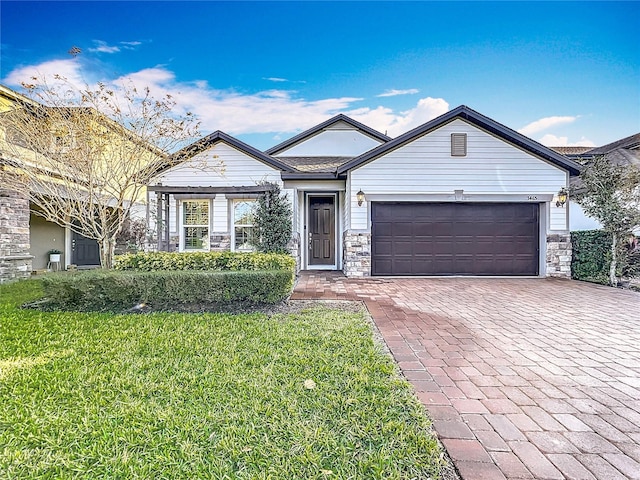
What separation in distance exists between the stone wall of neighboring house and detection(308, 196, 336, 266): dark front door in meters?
8.98

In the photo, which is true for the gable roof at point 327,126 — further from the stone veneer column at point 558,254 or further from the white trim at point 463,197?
the stone veneer column at point 558,254

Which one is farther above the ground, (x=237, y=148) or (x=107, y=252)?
(x=237, y=148)

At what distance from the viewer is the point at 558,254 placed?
10.2m

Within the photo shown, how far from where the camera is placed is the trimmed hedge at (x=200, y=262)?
6770 mm

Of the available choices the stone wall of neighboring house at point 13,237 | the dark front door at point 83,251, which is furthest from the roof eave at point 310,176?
the dark front door at point 83,251

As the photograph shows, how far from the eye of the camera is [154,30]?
9992 millimetres

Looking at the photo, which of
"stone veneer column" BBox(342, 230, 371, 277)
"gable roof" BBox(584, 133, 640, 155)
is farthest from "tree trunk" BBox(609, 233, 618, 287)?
"stone veneer column" BBox(342, 230, 371, 277)

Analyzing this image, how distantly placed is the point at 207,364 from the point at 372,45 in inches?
463

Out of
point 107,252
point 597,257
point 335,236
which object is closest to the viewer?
point 107,252

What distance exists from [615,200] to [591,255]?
184 cm

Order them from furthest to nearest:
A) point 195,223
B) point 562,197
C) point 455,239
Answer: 1. point 195,223
2. point 455,239
3. point 562,197

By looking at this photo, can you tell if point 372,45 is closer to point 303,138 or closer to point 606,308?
point 303,138

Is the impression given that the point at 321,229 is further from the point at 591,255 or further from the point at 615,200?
the point at 615,200

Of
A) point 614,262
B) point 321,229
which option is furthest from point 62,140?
point 614,262
